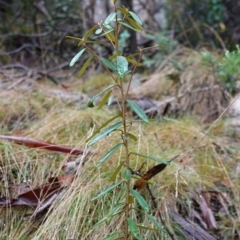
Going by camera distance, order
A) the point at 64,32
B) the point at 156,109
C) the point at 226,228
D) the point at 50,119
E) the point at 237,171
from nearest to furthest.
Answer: the point at 226,228 → the point at 237,171 → the point at 50,119 → the point at 156,109 → the point at 64,32

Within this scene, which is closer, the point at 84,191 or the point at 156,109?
the point at 84,191

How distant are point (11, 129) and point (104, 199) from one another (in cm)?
84

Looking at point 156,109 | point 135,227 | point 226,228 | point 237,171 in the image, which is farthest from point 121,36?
point 135,227

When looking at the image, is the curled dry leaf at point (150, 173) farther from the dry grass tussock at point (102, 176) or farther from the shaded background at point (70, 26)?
the shaded background at point (70, 26)

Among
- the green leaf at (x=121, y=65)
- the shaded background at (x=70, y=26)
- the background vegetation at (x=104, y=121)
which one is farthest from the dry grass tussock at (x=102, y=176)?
the shaded background at (x=70, y=26)

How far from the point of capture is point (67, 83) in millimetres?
3107

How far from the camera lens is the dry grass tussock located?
4.47ft

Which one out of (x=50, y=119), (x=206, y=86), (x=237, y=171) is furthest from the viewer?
(x=206, y=86)

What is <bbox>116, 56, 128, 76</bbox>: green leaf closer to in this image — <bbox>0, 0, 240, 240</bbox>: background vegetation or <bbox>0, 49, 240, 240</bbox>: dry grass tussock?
<bbox>0, 0, 240, 240</bbox>: background vegetation

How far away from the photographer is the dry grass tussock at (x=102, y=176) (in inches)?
53.6

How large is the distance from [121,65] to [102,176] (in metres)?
0.52

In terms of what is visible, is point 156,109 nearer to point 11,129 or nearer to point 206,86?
point 206,86

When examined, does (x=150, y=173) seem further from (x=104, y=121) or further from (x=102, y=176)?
(x=104, y=121)

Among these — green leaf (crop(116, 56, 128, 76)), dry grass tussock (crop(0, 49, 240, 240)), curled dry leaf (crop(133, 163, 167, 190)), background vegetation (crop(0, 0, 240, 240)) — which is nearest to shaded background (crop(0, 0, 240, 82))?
background vegetation (crop(0, 0, 240, 240))
